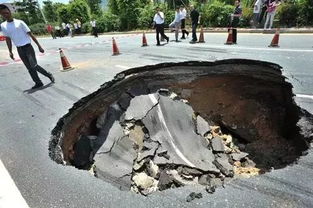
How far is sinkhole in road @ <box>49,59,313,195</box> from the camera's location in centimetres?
420

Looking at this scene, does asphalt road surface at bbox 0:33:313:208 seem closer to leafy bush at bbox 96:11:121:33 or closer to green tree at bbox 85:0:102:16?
leafy bush at bbox 96:11:121:33

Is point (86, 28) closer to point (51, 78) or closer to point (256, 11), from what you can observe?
point (256, 11)

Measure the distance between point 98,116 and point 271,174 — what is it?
378cm

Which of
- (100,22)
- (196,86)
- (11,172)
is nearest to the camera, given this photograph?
(11,172)

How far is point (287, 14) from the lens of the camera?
13.6 meters

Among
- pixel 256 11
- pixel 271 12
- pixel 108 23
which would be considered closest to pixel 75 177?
pixel 271 12

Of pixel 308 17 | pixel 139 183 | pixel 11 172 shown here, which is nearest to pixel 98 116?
pixel 139 183

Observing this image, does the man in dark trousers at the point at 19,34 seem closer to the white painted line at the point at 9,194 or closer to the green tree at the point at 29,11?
the white painted line at the point at 9,194

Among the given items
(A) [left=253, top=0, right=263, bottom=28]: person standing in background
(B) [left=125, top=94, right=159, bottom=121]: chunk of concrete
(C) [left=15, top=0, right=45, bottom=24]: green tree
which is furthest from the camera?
(C) [left=15, top=0, right=45, bottom=24]: green tree

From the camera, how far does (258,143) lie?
5.65 m

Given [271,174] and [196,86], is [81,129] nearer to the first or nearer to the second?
[196,86]

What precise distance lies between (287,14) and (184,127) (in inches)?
455

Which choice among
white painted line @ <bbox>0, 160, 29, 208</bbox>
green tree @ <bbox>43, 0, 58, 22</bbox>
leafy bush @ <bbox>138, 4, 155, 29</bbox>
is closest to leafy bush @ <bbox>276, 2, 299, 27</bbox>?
leafy bush @ <bbox>138, 4, 155, 29</bbox>

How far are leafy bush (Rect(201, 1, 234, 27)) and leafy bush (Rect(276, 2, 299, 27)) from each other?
3.39 m
